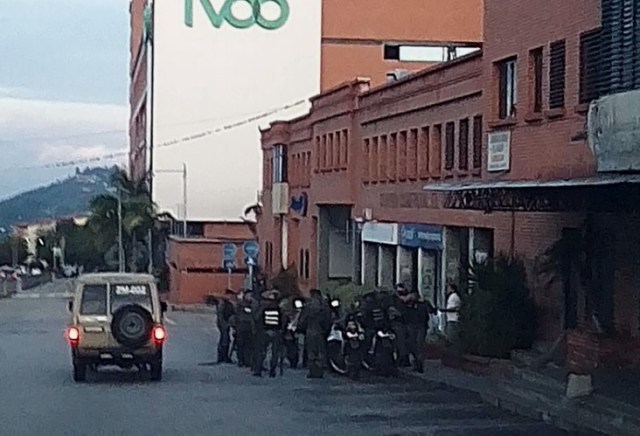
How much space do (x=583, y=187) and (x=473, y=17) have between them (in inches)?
2817

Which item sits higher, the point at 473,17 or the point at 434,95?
the point at 473,17

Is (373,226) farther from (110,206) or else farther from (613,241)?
(110,206)

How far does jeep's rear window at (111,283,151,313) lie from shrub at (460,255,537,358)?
5836 mm

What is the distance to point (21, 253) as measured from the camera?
18700 cm

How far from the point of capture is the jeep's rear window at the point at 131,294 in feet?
90.0

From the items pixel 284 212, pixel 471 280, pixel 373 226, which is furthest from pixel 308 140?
pixel 471 280

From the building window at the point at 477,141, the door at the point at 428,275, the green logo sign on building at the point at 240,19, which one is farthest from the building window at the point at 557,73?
the green logo sign on building at the point at 240,19

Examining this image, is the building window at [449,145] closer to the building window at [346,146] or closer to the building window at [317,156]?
the building window at [346,146]

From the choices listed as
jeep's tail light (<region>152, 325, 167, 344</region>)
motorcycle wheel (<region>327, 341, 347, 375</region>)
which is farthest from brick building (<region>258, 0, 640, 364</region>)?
jeep's tail light (<region>152, 325, 167, 344</region>)

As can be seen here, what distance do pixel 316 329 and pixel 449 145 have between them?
8.67 m

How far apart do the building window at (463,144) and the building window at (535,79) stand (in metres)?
5.93

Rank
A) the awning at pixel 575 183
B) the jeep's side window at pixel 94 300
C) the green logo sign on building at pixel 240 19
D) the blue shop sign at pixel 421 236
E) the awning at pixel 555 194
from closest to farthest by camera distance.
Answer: the awning at pixel 575 183
the awning at pixel 555 194
the jeep's side window at pixel 94 300
the blue shop sign at pixel 421 236
the green logo sign on building at pixel 240 19

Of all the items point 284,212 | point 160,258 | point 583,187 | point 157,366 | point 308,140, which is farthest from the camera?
point 160,258

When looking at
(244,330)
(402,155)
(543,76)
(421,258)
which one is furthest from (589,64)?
(402,155)
